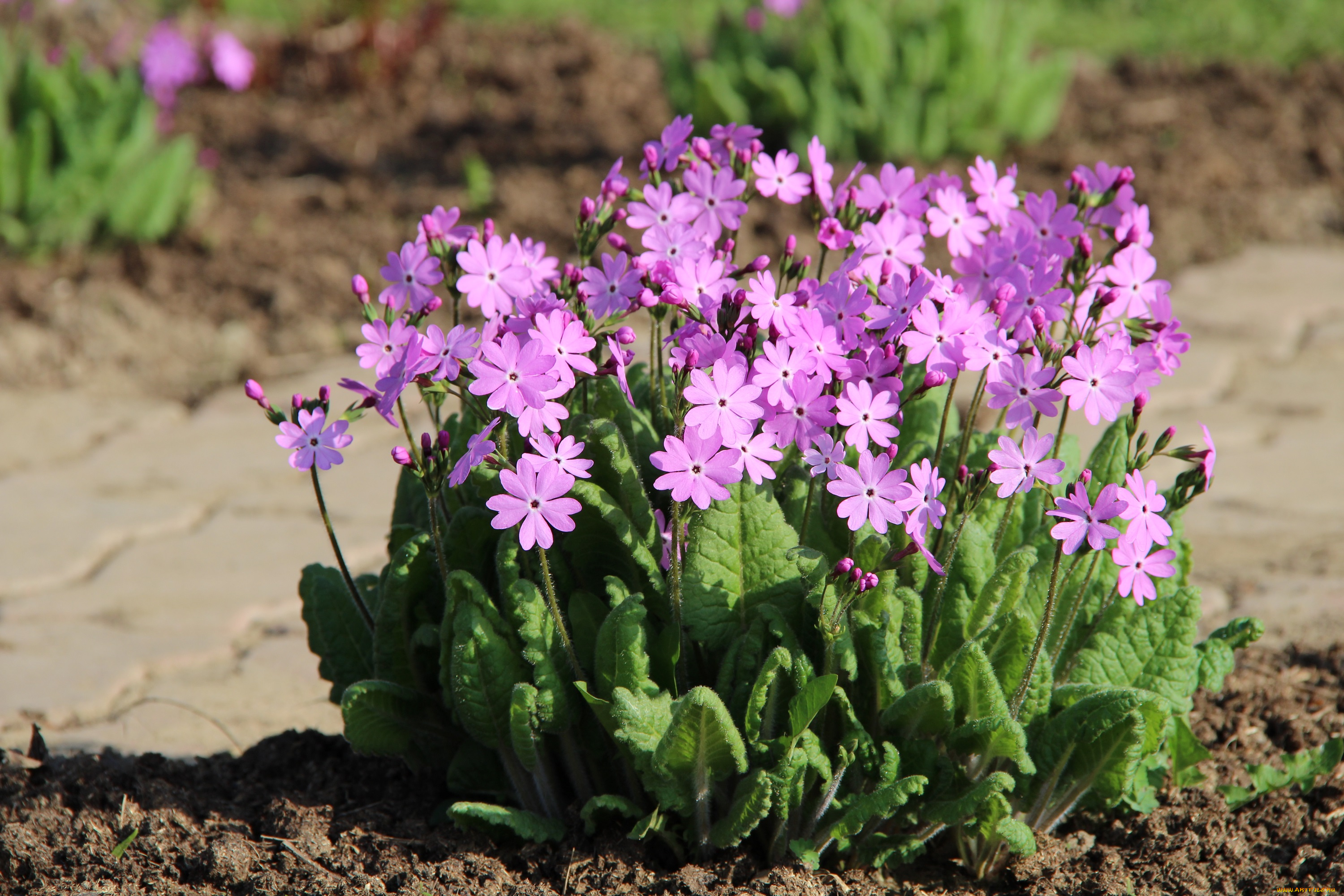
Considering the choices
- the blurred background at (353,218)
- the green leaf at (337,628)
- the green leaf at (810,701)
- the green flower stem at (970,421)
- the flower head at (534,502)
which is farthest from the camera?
the blurred background at (353,218)

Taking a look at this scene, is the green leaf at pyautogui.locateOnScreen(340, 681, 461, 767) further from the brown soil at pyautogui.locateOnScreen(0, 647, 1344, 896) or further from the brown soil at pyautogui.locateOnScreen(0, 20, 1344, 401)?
the brown soil at pyautogui.locateOnScreen(0, 20, 1344, 401)

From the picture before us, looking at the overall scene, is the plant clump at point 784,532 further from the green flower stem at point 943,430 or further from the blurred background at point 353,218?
the blurred background at point 353,218

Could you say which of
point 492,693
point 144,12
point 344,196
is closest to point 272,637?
point 492,693

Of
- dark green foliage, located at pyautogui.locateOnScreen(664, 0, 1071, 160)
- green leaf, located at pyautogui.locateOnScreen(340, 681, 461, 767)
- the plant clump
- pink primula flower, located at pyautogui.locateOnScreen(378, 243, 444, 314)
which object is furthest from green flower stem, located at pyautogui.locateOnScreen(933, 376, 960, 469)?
dark green foliage, located at pyautogui.locateOnScreen(664, 0, 1071, 160)

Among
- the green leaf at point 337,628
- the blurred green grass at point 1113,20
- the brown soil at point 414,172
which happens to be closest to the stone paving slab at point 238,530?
the brown soil at point 414,172

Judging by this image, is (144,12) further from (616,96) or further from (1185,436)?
(1185,436)

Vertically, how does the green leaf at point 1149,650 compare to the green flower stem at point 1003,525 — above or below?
below
